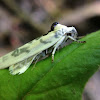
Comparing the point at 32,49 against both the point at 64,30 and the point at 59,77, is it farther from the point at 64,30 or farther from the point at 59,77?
the point at 59,77

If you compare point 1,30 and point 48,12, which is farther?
point 48,12

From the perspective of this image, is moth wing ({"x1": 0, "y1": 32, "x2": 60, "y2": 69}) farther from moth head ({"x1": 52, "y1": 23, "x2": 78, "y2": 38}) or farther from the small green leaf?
the small green leaf

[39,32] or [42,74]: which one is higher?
[39,32]

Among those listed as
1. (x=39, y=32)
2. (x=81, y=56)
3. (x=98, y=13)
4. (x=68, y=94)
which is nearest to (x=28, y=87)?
(x=68, y=94)

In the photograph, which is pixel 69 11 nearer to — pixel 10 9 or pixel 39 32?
pixel 39 32

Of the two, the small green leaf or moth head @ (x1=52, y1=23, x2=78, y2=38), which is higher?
moth head @ (x1=52, y1=23, x2=78, y2=38)

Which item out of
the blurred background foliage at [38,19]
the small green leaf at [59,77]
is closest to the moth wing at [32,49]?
the small green leaf at [59,77]

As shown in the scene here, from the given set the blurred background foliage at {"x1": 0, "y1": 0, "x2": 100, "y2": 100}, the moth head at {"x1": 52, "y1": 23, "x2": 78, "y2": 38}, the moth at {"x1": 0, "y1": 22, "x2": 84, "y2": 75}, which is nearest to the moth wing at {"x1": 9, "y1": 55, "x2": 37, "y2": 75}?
the moth at {"x1": 0, "y1": 22, "x2": 84, "y2": 75}
